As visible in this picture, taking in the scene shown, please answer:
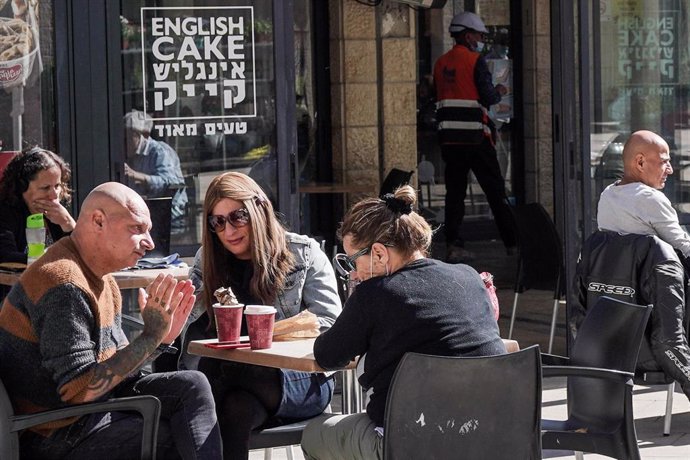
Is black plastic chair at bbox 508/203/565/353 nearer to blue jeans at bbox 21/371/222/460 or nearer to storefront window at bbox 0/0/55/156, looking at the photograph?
storefront window at bbox 0/0/55/156

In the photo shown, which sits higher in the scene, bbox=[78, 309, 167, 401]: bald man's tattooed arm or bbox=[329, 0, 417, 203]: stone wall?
bbox=[329, 0, 417, 203]: stone wall

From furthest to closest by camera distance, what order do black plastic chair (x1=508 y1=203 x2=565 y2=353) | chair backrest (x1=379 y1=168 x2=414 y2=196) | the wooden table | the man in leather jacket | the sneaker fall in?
the sneaker < chair backrest (x1=379 y1=168 x2=414 y2=196) < black plastic chair (x1=508 y1=203 x2=565 y2=353) < the wooden table < the man in leather jacket

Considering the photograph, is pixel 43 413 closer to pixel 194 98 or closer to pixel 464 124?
pixel 194 98

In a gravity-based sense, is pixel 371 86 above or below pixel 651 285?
above

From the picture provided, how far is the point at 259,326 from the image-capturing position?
4.39 meters

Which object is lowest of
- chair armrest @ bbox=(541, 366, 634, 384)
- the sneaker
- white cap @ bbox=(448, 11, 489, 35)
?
the sneaker

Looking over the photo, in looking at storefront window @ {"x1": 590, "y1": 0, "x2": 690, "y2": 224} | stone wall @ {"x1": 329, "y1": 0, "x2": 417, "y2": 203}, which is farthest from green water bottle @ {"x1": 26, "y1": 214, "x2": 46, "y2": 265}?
stone wall @ {"x1": 329, "y1": 0, "x2": 417, "y2": 203}

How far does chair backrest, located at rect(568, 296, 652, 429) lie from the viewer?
4496 mm

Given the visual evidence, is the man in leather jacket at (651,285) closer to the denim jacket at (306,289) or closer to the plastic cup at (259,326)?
the denim jacket at (306,289)

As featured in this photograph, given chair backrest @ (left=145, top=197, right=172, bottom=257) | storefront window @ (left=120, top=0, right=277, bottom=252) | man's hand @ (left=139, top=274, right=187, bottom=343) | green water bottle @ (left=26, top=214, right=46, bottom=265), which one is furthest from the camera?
storefront window @ (left=120, top=0, right=277, bottom=252)

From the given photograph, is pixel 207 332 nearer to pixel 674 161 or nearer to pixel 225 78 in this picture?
pixel 225 78

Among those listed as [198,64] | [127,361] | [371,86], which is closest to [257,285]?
[127,361]

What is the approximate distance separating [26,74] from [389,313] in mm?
3404

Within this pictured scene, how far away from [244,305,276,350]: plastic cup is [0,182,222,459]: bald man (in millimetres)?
283
